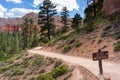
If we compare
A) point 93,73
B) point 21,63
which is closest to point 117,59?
point 93,73

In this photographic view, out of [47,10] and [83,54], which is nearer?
[83,54]

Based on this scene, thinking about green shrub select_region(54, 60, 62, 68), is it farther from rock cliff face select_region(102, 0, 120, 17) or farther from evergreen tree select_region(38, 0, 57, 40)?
evergreen tree select_region(38, 0, 57, 40)

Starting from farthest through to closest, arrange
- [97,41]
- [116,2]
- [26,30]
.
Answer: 1. [26,30]
2. [116,2]
3. [97,41]

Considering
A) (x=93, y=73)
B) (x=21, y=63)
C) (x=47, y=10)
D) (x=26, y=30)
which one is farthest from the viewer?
(x=26, y=30)

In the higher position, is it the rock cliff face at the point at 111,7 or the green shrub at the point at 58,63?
the rock cliff face at the point at 111,7

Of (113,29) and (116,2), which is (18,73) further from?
(116,2)

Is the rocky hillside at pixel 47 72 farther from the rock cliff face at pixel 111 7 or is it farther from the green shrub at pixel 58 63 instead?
the rock cliff face at pixel 111 7

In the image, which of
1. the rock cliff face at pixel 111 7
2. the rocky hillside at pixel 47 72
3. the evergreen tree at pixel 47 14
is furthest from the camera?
the evergreen tree at pixel 47 14

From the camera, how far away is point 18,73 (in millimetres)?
29000

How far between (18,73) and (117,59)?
11.9 metres

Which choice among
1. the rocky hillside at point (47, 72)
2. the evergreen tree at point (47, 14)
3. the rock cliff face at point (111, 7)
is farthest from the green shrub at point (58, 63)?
the evergreen tree at point (47, 14)

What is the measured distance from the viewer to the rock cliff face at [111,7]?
36.5m

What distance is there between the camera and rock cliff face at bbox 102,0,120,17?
36531mm

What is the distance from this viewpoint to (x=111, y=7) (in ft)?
124
